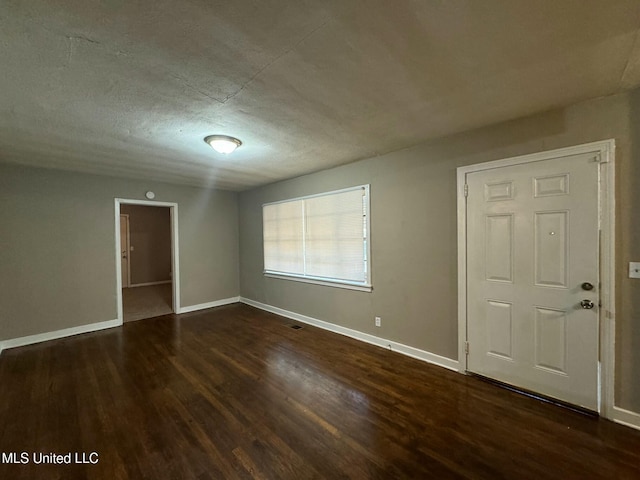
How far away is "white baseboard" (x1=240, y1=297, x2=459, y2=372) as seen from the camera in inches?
111

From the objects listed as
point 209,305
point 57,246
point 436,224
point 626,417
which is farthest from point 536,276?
point 57,246

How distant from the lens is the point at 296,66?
1603mm

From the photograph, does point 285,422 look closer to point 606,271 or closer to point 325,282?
point 325,282

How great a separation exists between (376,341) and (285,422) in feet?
5.68

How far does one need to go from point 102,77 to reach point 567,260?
143 inches

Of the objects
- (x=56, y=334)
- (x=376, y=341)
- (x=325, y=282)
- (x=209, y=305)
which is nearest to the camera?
(x=376, y=341)

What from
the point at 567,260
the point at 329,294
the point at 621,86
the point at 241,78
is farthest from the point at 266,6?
the point at 329,294

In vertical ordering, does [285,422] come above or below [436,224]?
below

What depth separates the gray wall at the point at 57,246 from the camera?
3543 millimetres

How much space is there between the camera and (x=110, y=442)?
5.99 feet

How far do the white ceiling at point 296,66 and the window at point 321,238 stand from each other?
4.00 ft

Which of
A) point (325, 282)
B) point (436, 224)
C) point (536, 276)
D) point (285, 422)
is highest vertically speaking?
point (436, 224)

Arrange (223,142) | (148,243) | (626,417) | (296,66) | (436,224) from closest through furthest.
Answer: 1. (296,66)
2. (626,417)
3. (223,142)
4. (436,224)
5. (148,243)

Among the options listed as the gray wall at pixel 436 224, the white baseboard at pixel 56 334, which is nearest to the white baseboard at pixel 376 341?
the gray wall at pixel 436 224
